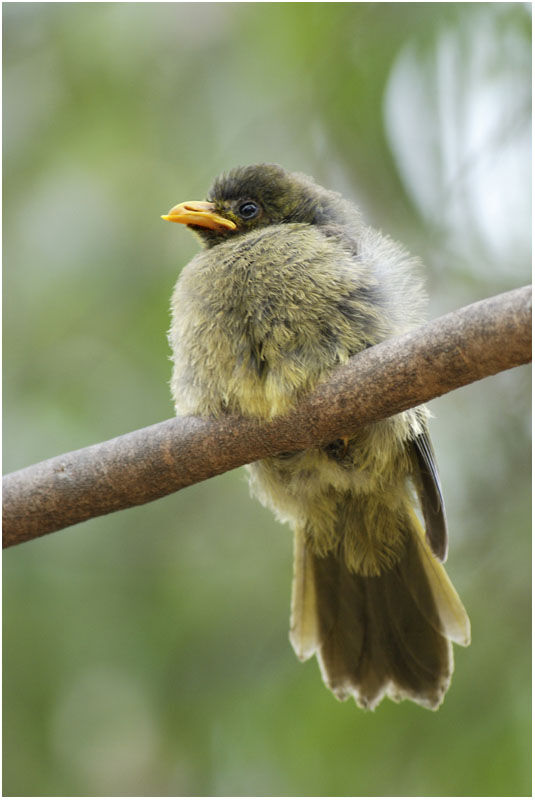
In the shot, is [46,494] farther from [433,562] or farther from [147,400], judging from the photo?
[147,400]

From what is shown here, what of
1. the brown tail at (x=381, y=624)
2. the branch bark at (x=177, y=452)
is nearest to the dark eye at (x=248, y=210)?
the branch bark at (x=177, y=452)

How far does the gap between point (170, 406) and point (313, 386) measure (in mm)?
1998

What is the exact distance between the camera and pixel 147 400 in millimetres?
4473

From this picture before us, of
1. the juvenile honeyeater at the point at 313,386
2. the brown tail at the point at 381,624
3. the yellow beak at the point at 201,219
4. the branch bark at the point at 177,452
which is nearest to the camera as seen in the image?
the branch bark at the point at 177,452

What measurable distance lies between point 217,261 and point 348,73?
2415mm

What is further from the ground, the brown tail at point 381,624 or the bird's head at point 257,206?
the bird's head at point 257,206

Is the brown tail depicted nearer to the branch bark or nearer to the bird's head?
the branch bark

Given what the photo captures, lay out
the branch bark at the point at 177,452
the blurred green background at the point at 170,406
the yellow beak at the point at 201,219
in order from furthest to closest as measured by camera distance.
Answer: the blurred green background at the point at 170,406 → the yellow beak at the point at 201,219 → the branch bark at the point at 177,452

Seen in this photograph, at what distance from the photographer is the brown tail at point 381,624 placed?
3357 mm

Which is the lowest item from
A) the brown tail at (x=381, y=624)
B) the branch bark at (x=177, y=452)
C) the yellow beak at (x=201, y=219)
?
the brown tail at (x=381, y=624)

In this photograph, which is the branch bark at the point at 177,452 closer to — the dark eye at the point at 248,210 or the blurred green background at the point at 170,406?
the dark eye at the point at 248,210

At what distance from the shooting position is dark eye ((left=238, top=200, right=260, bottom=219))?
320 centimetres

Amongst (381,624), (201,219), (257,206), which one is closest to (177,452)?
(201,219)

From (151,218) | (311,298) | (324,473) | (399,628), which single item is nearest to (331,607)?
(399,628)
